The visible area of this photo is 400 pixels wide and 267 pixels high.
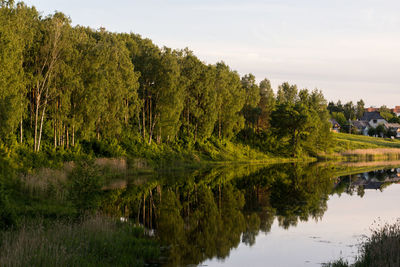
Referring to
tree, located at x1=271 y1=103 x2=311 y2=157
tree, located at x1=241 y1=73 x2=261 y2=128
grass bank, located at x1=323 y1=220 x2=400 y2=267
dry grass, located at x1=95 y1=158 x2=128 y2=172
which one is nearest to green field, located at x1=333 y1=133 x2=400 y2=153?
tree, located at x1=271 y1=103 x2=311 y2=157

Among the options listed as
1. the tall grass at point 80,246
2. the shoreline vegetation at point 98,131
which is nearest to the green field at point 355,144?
the shoreline vegetation at point 98,131

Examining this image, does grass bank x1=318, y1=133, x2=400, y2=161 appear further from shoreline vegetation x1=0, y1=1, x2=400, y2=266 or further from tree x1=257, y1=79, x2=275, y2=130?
tree x1=257, y1=79, x2=275, y2=130

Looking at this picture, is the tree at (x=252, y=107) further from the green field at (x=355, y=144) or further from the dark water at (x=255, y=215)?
the dark water at (x=255, y=215)

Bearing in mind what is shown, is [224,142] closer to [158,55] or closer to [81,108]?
[158,55]

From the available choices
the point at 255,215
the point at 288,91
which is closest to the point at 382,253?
the point at 255,215

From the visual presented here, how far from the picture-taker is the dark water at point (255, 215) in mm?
20375

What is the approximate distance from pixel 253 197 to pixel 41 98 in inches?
1108

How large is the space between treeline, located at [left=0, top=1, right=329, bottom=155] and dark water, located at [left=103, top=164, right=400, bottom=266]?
11518mm

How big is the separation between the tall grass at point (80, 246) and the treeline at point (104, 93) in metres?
23.2

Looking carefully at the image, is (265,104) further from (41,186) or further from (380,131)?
(41,186)

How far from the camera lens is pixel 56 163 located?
4109 centimetres

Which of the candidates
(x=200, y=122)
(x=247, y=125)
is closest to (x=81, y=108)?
(x=200, y=122)

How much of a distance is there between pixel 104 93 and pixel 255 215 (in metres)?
29.1

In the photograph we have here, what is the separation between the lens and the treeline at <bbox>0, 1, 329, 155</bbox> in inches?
1684
